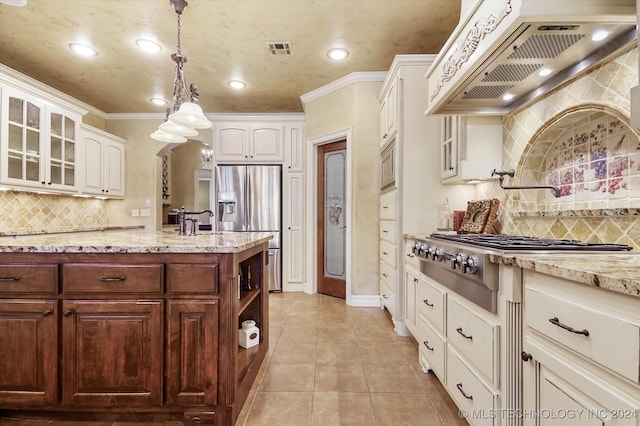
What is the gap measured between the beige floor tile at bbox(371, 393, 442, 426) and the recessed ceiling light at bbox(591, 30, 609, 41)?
193 centimetres

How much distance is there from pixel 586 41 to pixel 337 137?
112 inches

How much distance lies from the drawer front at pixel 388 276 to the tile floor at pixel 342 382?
38cm

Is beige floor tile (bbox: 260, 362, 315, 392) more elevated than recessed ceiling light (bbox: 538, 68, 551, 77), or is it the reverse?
recessed ceiling light (bbox: 538, 68, 551, 77)

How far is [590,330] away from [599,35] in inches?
49.5

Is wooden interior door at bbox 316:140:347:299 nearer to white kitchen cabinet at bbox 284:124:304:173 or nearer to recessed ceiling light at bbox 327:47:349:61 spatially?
white kitchen cabinet at bbox 284:124:304:173

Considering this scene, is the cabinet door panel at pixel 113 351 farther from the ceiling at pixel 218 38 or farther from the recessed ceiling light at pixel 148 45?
the recessed ceiling light at pixel 148 45

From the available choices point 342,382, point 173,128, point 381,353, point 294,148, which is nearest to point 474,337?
point 342,382

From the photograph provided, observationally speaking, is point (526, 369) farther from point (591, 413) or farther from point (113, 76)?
point (113, 76)

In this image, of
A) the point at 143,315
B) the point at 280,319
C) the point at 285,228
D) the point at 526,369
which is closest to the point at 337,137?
the point at 285,228

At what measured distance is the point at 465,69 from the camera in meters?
1.65

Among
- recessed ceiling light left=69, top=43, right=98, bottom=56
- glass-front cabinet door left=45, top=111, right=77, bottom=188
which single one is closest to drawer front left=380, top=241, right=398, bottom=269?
recessed ceiling light left=69, top=43, right=98, bottom=56

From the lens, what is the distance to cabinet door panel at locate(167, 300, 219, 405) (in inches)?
61.4

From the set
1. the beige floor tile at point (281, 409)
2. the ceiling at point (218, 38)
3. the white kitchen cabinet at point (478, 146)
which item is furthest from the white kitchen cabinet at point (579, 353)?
the ceiling at point (218, 38)

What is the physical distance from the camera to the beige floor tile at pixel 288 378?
6.55 ft
